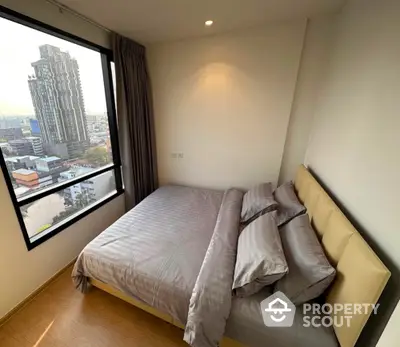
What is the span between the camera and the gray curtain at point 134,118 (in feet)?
7.41

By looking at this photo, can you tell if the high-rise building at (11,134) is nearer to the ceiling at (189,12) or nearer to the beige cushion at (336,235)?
the ceiling at (189,12)

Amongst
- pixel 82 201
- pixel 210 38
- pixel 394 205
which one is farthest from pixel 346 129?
pixel 82 201

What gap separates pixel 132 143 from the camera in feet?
8.25

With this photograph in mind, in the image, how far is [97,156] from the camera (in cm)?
239

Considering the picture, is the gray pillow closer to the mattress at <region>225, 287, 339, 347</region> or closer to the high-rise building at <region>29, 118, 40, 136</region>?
the mattress at <region>225, 287, 339, 347</region>

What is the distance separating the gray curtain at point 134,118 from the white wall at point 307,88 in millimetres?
1901

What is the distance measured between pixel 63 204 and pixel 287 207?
2.31 metres

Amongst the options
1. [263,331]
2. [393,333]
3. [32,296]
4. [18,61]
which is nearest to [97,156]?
[18,61]

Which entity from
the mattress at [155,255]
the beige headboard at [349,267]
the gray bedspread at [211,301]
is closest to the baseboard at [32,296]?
the mattress at [155,255]

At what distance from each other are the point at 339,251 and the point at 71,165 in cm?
249

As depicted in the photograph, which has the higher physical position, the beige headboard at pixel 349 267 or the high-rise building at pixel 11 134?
the high-rise building at pixel 11 134

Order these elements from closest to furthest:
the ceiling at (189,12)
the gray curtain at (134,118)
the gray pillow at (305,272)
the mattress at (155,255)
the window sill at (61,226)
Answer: the gray pillow at (305,272), the mattress at (155,255), the ceiling at (189,12), the window sill at (61,226), the gray curtain at (134,118)

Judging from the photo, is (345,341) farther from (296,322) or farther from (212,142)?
(212,142)

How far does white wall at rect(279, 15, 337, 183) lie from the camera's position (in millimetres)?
1949
